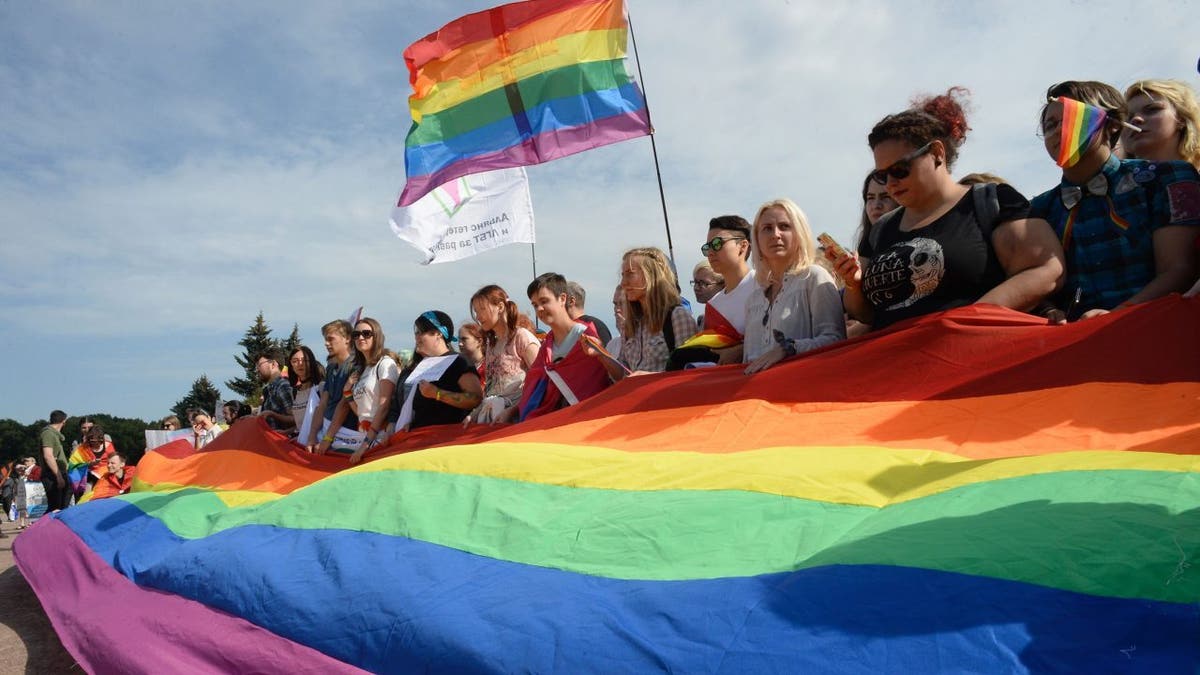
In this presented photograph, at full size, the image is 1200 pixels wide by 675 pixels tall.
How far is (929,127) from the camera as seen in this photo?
3305mm

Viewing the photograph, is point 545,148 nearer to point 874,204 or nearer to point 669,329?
point 669,329

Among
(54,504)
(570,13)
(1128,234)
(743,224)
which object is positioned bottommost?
(54,504)

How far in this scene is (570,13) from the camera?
→ 22.0ft

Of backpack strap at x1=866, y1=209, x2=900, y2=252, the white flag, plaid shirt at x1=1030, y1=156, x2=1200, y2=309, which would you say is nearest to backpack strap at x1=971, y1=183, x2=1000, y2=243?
plaid shirt at x1=1030, y1=156, x2=1200, y2=309

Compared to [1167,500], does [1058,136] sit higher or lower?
higher

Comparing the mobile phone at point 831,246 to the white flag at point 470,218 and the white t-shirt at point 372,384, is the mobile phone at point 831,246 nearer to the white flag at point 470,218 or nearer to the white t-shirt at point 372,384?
the white t-shirt at point 372,384

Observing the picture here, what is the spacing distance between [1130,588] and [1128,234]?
6.23 ft

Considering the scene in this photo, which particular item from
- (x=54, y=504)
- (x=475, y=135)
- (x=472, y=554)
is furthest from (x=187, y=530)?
(x=54, y=504)

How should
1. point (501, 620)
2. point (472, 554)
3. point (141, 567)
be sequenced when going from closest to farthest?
point (501, 620), point (472, 554), point (141, 567)

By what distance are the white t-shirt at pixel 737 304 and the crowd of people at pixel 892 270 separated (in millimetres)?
Answer: 10

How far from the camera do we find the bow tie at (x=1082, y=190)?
303 centimetres

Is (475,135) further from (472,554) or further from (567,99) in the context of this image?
(472,554)

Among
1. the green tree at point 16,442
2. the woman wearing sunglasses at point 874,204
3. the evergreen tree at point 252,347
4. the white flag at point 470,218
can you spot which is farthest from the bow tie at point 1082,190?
the green tree at point 16,442

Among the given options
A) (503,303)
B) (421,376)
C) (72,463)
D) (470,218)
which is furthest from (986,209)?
(72,463)
